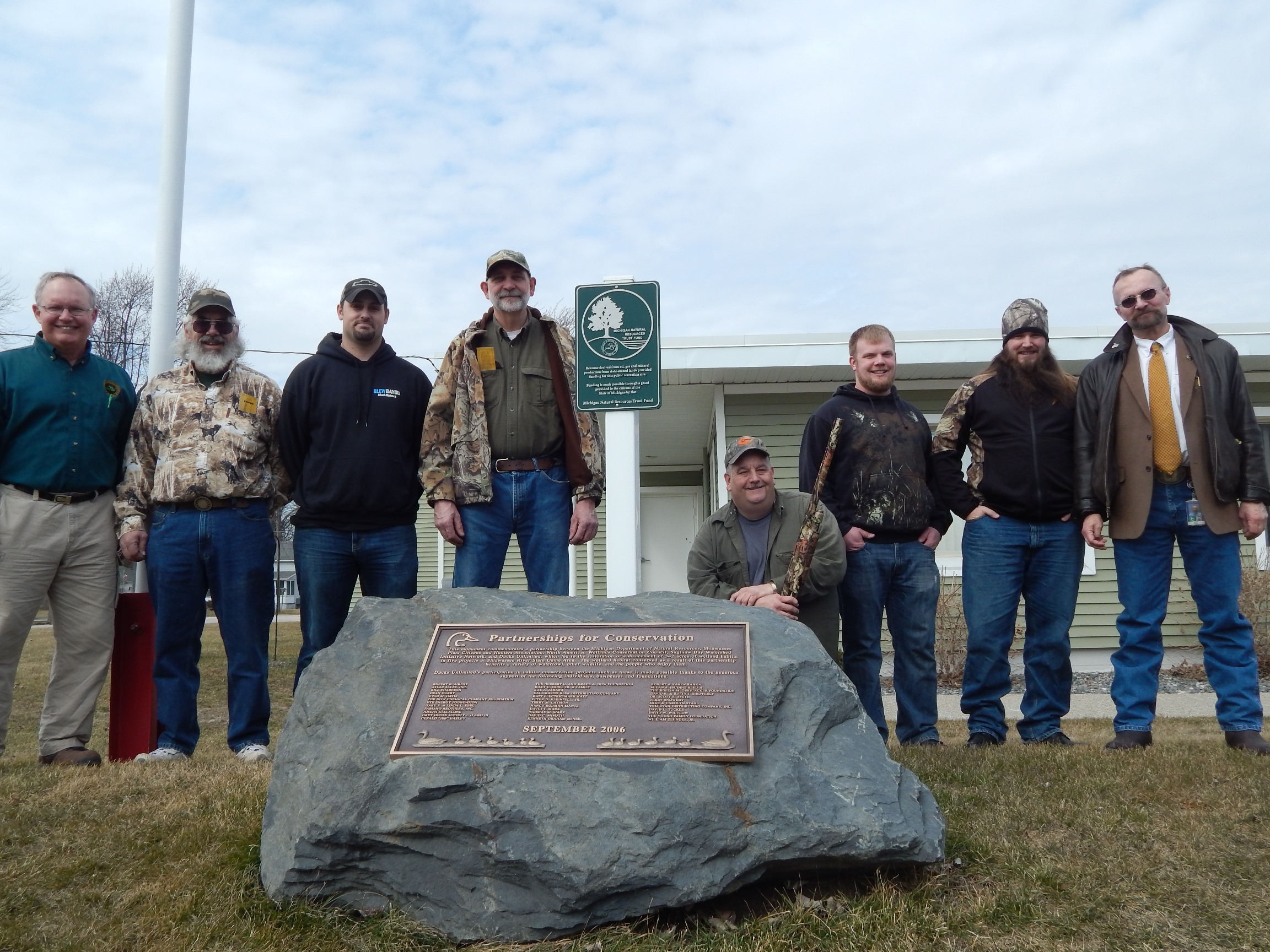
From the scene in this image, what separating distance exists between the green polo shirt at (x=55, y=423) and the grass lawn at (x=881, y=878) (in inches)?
48.7

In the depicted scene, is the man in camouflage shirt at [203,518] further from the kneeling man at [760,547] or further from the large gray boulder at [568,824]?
the kneeling man at [760,547]

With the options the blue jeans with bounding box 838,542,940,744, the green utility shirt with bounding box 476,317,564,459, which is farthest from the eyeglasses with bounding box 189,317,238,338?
the blue jeans with bounding box 838,542,940,744

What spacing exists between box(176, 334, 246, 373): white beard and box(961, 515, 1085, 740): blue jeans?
3387mm

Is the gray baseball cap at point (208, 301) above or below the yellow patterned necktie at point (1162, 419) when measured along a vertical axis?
above

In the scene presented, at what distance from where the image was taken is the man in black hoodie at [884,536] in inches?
177

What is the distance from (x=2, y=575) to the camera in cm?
424

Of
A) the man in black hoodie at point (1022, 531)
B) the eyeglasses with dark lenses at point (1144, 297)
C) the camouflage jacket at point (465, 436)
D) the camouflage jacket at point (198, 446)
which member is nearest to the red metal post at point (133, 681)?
the camouflage jacket at point (198, 446)

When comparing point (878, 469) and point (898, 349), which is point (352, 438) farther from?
point (898, 349)


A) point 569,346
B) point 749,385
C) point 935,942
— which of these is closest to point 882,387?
point 569,346

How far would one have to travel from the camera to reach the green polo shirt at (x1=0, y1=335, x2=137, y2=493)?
429cm

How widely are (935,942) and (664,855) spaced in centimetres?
68

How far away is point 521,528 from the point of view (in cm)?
428

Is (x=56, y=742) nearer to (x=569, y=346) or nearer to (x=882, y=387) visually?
(x=569, y=346)

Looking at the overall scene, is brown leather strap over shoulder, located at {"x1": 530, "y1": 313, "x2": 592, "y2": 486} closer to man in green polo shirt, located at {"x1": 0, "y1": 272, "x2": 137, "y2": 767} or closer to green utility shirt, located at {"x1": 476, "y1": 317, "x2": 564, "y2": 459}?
green utility shirt, located at {"x1": 476, "y1": 317, "x2": 564, "y2": 459}
